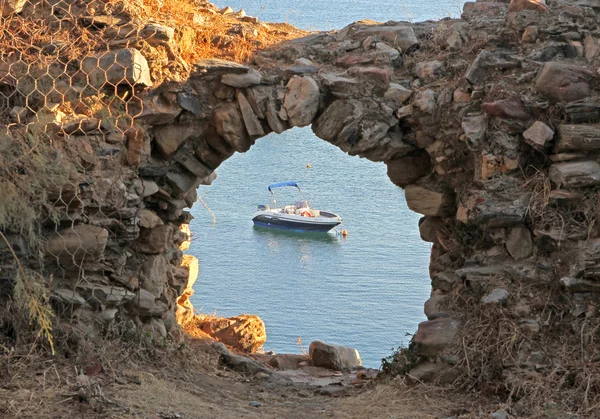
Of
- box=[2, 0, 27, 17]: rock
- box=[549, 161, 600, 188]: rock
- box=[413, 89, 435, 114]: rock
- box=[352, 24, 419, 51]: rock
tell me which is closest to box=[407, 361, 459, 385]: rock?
box=[549, 161, 600, 188]: rock

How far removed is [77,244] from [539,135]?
8.53 ft

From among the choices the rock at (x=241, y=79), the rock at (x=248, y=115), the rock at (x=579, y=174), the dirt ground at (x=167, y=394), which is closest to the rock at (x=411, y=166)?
the rock at (x=248, y=115)

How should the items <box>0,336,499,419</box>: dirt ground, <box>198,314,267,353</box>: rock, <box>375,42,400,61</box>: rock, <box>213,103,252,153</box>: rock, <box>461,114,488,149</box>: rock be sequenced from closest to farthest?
<box>0,336,499,419</box>: dirt ground < <box>461,114,488,149</box>: rock < <box>213,103,252,153</box>: rock < <box>375,42,400,61</box>: rock < <box>198,314,267,353</box>: rock

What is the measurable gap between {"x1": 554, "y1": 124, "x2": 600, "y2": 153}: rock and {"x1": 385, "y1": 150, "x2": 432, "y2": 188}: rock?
3.69 feet

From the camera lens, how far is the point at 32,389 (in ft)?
14.6

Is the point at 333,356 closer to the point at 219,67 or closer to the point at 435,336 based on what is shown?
the point at 435,336

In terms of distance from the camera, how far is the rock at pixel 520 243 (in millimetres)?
5465

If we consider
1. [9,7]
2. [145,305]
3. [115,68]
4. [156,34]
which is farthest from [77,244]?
[9,7]

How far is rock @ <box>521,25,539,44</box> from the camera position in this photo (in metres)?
5.95

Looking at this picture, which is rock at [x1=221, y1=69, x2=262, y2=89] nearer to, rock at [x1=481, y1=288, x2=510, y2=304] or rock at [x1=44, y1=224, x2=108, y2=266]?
rock at [x1=44, y1=224, x2=108, y2=266]

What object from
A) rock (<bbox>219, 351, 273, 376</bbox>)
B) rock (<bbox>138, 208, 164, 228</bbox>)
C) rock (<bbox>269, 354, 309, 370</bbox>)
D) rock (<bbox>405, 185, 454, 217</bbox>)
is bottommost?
rock (<bbox>269, 354, 309, 370</bbox>)

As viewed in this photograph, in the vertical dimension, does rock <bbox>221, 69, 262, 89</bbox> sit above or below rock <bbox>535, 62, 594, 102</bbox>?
below

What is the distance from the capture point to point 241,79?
605 cm

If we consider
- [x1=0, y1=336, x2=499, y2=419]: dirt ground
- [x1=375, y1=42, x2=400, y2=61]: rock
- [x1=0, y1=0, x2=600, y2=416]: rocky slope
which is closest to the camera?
[x1=0, y1=336, x2=499, y2=419]: dirt ground
